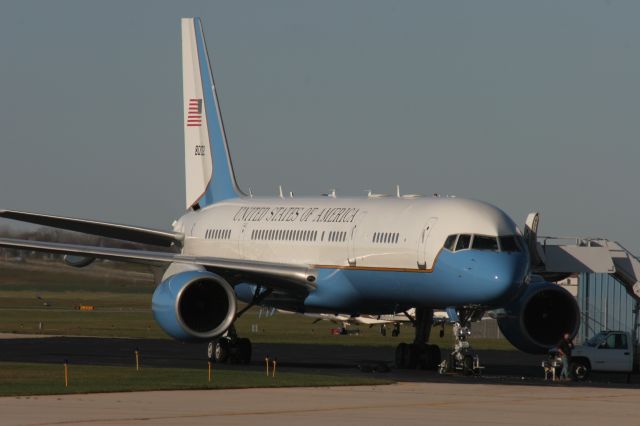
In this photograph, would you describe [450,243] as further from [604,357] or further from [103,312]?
[103,312]

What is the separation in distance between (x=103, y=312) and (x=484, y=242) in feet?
174

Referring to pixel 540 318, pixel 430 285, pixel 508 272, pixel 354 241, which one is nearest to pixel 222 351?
pixel 354 241

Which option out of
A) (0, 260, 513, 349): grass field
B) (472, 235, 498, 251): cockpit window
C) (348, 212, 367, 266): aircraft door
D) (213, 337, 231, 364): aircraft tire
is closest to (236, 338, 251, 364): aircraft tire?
(213, 337, 231, 364): aircraft tire

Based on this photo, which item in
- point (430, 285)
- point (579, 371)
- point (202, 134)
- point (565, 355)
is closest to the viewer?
point (430, 285)

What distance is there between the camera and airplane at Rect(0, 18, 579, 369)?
120 feet

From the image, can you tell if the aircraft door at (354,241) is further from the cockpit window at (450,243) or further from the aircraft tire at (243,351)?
the aircraft tire at (243,351)

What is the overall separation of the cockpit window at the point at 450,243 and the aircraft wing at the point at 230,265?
18.0ft

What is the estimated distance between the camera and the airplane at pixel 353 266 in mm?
36438

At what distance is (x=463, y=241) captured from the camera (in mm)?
36438

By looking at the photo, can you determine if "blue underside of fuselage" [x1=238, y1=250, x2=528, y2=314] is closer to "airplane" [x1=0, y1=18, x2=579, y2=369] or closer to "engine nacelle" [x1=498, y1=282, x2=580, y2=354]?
"airplane" [x1=0, y1=18, x2=579, y2=369]

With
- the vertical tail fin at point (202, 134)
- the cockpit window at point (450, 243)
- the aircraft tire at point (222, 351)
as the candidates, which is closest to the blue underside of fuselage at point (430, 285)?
the cockpit window at point (450, 243)

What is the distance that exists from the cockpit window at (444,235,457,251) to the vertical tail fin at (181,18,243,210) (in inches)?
567

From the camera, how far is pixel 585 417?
24.4 m

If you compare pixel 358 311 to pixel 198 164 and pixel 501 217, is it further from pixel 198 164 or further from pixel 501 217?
pixel 198 164
